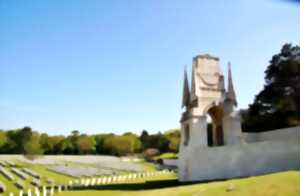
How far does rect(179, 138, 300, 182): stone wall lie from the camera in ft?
49.0

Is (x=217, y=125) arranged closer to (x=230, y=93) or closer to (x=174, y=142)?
(x=230, y=93)

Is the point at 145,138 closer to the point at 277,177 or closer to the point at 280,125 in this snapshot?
the point at 280,125

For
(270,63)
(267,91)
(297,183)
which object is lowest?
(297,183)

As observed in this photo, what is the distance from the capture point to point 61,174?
2659 cm

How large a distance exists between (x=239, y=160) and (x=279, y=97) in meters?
14.1

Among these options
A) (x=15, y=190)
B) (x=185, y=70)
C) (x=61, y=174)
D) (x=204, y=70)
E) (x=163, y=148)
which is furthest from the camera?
(x=163, y=148)

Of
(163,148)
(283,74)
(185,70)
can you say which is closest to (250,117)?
(283,74)

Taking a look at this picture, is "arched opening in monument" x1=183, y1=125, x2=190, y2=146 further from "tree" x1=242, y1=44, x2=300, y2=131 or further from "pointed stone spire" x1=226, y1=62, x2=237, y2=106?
"tree" x1=242, y1=44, x2=300, y2=131

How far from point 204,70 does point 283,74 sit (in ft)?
36.8

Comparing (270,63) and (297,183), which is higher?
(270,63)

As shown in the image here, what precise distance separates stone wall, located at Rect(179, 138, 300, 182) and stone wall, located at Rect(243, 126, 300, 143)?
173 cm

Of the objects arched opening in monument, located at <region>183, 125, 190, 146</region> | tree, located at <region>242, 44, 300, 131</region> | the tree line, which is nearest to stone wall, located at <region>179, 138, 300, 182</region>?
arched opening in monument, located at <region>183, 125, 190, 146</region>

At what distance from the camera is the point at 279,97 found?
92.7 ft

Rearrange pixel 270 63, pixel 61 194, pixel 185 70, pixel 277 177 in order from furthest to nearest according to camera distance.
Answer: pixel 270 63, pixel 185 70, pixel 61 194, pixel 277 177
